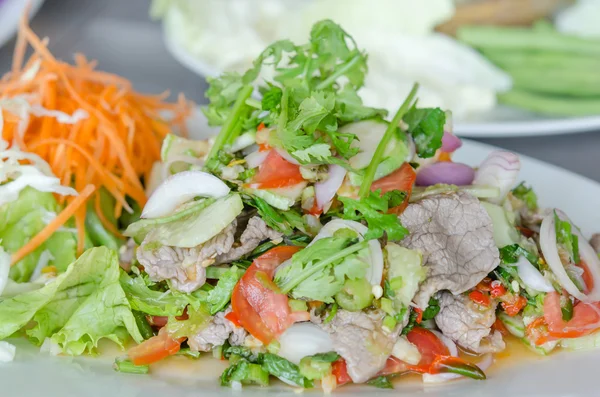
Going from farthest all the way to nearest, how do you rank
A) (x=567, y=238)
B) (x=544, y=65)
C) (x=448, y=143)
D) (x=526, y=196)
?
1. (x=544, y=65)
2. (x=526, y=196)
3. (x=448, y=143)
4. (x=567, y=238)

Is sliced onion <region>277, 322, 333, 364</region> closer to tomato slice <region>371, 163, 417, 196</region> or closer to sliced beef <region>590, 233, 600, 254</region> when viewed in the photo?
tomato slice <region>371, 163, 417, 196</region>

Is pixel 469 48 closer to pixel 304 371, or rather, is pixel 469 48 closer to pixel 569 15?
pixel 569 15

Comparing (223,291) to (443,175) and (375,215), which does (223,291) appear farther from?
(443,175)

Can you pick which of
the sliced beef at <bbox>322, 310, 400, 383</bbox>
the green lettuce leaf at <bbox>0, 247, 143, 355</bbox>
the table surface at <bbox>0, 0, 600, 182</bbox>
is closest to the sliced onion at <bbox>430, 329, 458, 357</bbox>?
the sliced beef at <bbox>322, 310, 400, 383</bbox>

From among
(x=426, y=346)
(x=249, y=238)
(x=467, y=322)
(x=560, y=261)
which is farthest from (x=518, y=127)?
(x=249, y=238)

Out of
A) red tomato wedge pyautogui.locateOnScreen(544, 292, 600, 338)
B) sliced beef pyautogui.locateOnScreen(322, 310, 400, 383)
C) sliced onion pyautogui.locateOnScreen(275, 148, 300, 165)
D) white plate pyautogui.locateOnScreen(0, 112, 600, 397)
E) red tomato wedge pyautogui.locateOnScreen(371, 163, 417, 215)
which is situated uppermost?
sliced onion pyautogui.locateOnScreen(275, 148, 300, 165)

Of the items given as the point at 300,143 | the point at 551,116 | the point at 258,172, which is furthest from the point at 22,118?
the point at 551,116
